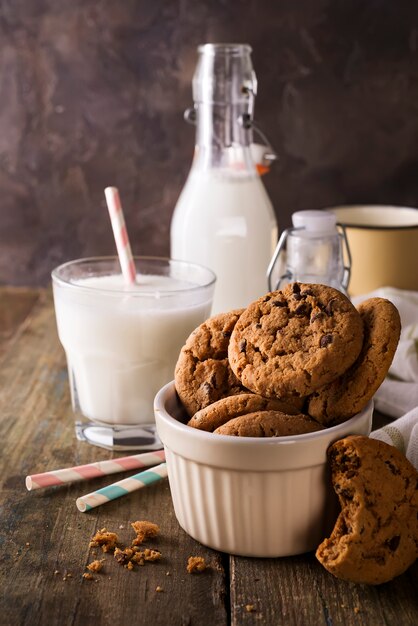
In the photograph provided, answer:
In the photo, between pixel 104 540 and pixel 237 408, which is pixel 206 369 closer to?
pixel 237 408

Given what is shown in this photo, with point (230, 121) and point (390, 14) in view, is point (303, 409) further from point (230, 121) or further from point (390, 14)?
point (390, 14)

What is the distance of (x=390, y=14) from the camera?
1.77m

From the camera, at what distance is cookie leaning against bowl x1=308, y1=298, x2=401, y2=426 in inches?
32.4

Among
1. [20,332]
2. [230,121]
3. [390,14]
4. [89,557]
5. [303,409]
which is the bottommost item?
[20,332]

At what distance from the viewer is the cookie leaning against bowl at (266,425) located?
32.1 inches

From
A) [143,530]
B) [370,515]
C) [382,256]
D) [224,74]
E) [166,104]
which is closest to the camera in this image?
[370,515]

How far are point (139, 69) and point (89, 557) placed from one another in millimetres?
1275

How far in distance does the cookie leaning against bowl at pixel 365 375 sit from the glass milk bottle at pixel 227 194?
1.75 feet

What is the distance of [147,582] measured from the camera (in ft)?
2.65

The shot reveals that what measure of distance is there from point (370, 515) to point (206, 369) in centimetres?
24

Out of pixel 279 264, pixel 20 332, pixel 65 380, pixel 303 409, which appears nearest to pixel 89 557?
pixel 303 409

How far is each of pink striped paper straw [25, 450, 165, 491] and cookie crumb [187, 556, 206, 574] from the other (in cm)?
23

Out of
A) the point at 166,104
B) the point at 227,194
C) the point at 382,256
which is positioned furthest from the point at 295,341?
the point at 166,104

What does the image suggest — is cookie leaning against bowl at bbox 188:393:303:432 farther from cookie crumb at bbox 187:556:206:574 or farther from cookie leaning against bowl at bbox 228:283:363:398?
cookie crumb at bbox 187:556:206:574
